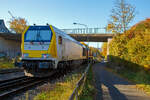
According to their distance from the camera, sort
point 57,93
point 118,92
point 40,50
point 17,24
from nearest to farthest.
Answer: point 57,93 < point 118,92 < point 40,50 < point 17,24

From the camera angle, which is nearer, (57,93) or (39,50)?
(57,93)

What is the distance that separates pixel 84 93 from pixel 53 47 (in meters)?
4.77

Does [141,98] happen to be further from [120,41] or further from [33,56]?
[120,41]

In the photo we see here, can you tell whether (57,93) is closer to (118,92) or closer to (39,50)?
(118,92)

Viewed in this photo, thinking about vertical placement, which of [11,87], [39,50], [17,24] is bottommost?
[11,87]

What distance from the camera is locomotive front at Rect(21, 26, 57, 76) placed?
10.6 m

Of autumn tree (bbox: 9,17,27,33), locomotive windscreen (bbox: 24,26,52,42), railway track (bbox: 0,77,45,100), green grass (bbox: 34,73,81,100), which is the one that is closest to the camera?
green grass (bbox: 34,73,81,100)

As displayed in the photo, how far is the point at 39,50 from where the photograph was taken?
10828 millimetres

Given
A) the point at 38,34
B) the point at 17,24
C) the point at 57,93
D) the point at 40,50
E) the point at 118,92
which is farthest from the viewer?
the point at 17,24

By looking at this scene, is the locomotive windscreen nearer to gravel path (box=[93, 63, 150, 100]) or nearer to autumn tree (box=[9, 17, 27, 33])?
gravel path (box=[93, 63, 150, 100])

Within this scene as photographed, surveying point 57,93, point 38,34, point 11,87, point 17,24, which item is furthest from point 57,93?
point 17,24

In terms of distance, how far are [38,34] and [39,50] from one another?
122 cm

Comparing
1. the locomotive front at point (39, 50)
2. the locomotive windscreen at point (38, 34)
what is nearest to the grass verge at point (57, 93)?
the locomotive front at point (39, 50)

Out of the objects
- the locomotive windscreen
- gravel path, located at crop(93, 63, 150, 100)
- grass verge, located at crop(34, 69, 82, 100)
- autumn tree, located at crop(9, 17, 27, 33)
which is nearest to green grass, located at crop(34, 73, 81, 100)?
grass verge, located at crop(34, 69, 82, 100)
